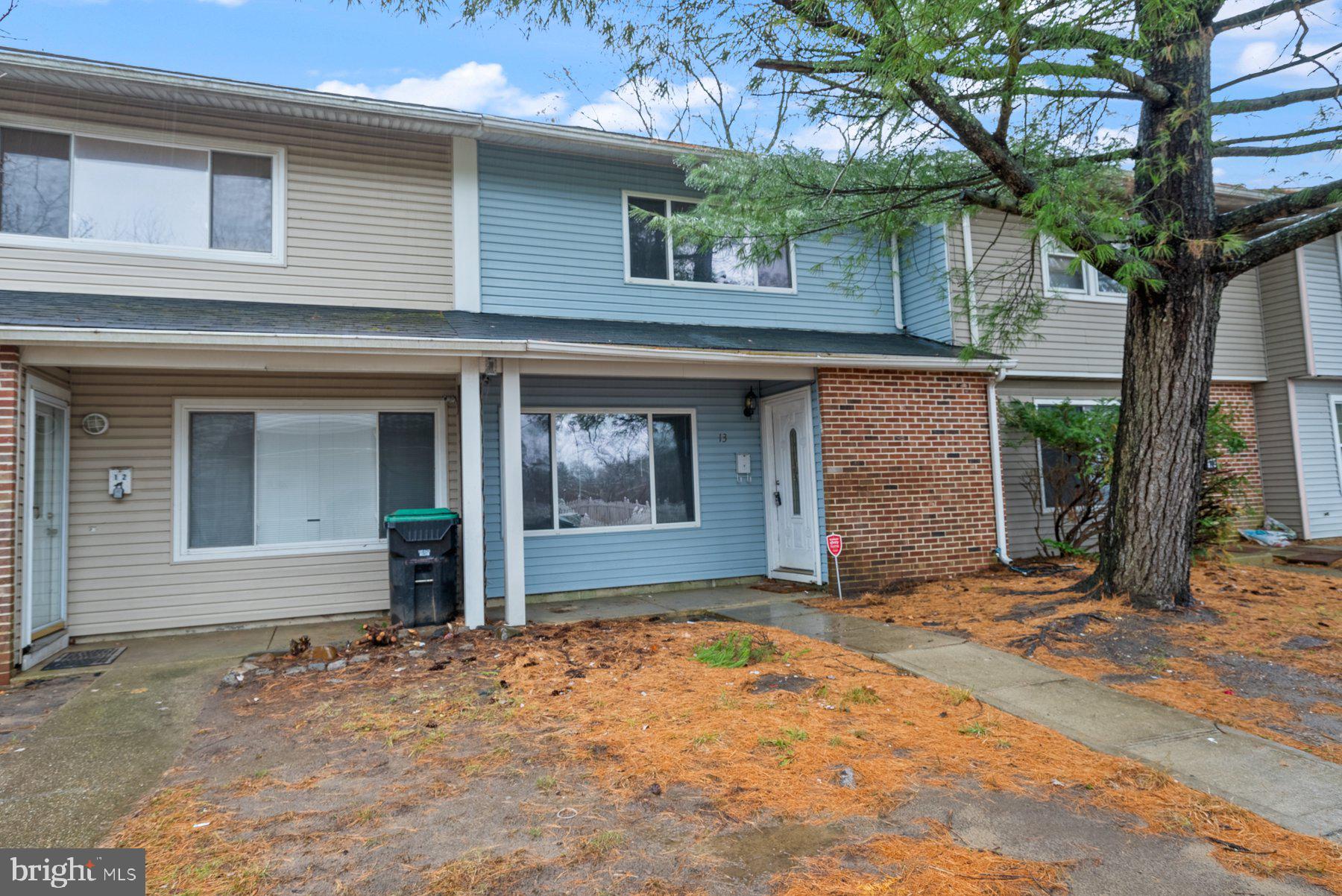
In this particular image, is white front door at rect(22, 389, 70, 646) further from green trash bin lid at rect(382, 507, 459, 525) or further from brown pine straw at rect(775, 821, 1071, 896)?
brown pine straw at rect(775, 821, 1071, 896)

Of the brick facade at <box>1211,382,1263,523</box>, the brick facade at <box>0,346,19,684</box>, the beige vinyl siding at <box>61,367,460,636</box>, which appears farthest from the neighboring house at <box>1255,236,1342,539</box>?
the brick facade at <box>0,346,19,684</box>

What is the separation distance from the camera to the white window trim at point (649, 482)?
8.38 meters

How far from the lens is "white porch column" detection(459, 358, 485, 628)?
21.7 ft

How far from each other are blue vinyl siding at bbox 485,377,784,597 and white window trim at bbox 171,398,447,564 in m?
0.51

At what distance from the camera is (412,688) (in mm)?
4977

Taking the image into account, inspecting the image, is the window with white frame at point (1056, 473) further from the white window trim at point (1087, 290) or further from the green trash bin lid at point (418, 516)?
the green trash bin lid at point (418, 516)

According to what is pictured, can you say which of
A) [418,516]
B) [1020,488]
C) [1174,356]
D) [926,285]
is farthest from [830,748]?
[926,285]

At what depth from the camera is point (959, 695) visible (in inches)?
174

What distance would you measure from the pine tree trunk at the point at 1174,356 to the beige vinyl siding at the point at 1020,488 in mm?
3516

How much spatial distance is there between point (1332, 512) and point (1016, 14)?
1184cm

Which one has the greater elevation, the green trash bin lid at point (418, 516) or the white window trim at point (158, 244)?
the white window trim at point (158, 244)

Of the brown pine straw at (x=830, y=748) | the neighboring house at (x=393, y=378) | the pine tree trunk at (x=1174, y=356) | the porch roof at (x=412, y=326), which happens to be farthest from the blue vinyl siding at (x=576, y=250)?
the brown pine straw at (x=830, y=748)

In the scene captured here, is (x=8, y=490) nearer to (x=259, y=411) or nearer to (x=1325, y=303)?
(x=259, y=411)

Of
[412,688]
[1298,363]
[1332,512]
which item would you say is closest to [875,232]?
[412,688]
